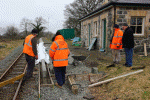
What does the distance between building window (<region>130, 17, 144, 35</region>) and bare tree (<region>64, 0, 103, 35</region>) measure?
81.2ft

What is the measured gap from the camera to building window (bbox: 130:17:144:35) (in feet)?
38.2

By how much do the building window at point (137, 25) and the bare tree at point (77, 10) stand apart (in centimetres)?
2475

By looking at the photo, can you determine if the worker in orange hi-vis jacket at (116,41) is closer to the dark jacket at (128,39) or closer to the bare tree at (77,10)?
the dark jacket at (128,39)

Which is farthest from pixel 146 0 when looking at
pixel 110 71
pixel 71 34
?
pixel 71 34

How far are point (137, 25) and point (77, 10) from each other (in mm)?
26379

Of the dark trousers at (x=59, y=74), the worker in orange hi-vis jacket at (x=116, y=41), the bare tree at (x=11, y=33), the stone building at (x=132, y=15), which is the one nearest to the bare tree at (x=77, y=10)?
the bare tree at (x=11, y=33)

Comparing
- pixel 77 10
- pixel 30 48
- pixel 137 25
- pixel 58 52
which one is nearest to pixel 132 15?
pixel 137 25

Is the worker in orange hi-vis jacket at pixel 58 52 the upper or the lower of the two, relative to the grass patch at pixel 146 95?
upper

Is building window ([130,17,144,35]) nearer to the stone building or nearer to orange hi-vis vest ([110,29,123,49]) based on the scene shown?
the stone building

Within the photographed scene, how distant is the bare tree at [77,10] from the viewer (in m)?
35.6

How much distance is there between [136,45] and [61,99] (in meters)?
8.89

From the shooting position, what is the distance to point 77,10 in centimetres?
3662

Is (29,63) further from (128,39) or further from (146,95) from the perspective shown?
(128,39)

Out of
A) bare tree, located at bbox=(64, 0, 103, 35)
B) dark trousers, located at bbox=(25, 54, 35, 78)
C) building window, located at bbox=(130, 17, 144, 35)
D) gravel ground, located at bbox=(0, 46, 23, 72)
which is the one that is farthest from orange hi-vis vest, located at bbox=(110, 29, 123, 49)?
bare tree, located at bbox=(64, 0, 103, 35)
